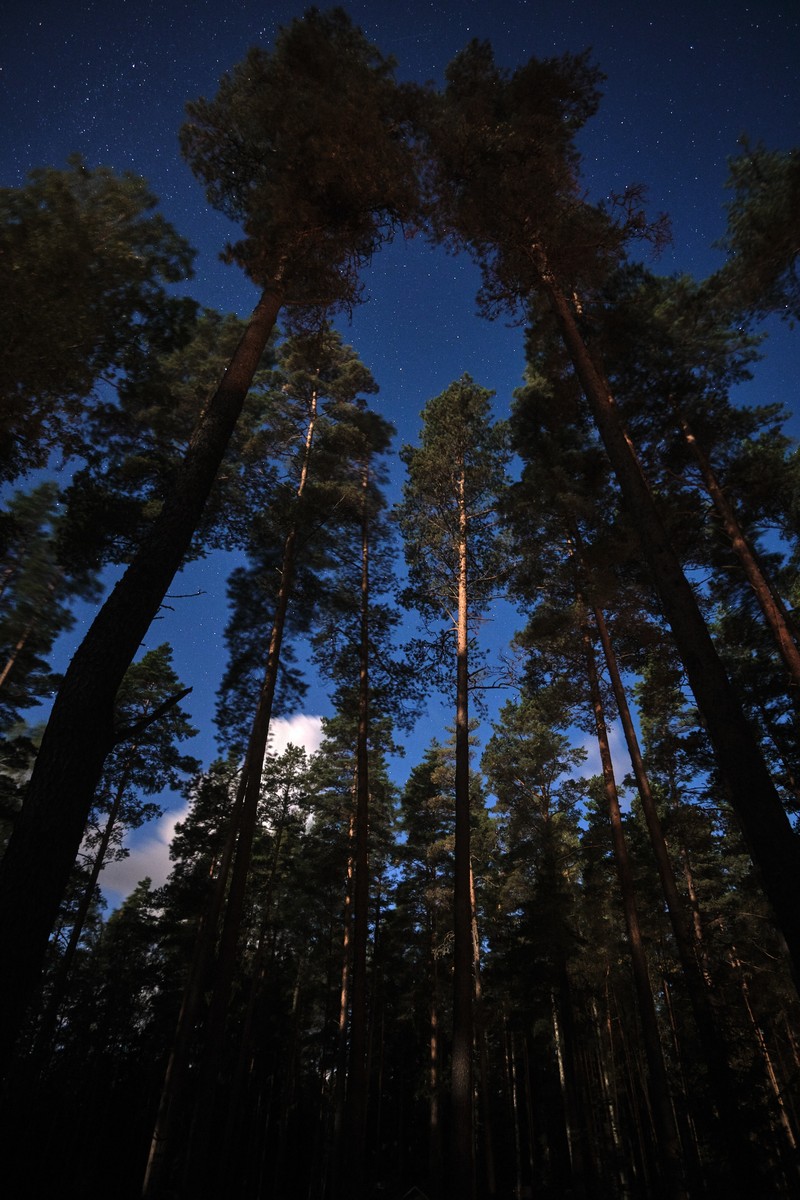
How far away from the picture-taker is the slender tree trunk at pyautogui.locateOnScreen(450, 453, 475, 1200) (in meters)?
7.43

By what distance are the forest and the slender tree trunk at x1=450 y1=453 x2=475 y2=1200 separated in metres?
0.06

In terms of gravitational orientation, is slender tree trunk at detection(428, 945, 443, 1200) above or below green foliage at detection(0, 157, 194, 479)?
below

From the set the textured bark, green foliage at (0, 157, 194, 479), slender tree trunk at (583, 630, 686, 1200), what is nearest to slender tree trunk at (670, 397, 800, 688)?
slender tree trunk at (583, 630, 686, 1200)

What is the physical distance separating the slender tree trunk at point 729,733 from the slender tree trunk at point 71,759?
4.80 metres

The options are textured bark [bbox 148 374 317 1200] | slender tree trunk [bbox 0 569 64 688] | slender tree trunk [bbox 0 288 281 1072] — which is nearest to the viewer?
slender tree trunk [bbox 0 288 281 1072]

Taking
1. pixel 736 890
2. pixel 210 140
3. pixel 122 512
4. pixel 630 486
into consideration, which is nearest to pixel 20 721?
pixel 122 512

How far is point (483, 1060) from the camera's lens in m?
17.6

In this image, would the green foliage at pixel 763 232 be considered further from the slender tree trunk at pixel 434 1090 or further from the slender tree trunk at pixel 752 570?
the slender tree trunk at pixel 434 1090

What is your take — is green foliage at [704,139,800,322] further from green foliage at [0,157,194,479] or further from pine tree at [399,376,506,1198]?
green foliage at [0,157,194,479]

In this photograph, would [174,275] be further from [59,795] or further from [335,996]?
[335,996]

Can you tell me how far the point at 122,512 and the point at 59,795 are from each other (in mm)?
9701

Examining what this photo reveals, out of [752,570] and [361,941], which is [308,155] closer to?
[752,570]

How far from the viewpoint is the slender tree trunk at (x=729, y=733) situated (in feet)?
12.6

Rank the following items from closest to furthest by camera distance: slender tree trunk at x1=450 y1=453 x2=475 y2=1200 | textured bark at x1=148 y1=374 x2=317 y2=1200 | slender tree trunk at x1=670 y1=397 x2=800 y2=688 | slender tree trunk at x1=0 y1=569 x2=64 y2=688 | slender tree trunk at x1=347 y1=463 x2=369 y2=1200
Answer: slender tree trunk at x1=450 y1=453 x2=475 y2=1200 < textured bark at x1=148 y1=374 x2=317 y2=1200 < slender tree trunk at x1=347 y1=463 x2=369 y2=1200 < slender tree trunk at x1=670 y1=397 x2=800 y2=688 < slender tree trunk at x1=0 y1=569 x2=64 y2=688
